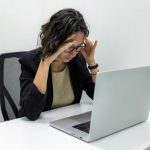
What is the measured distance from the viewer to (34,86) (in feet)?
4.48

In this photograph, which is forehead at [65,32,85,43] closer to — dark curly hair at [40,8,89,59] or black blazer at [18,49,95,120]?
dark curly hair at [40,8,89,59]

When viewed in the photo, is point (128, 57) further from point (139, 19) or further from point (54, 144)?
point (54, 144)

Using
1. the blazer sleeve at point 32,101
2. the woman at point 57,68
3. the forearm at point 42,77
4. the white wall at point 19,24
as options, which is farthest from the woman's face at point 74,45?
the white wall at point 19,24

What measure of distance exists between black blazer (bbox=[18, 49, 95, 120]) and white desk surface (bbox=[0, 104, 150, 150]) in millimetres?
68

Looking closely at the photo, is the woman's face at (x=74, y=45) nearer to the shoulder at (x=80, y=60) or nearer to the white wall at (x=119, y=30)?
the shoulder at (x=80, y=60)

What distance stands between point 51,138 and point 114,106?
0.28 m

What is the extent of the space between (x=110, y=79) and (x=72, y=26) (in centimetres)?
48

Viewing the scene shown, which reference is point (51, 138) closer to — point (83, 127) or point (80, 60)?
point (83, 127)

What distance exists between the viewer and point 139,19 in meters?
1.70

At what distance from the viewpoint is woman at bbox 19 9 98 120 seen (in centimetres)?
138

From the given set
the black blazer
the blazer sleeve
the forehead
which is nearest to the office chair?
the black blazer

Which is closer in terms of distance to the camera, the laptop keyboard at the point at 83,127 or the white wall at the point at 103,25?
the laptop keyboard at the point at 83,127

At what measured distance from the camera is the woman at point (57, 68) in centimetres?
138

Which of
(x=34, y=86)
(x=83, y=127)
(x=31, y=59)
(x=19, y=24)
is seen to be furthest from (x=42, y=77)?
(x=19, y=24)
